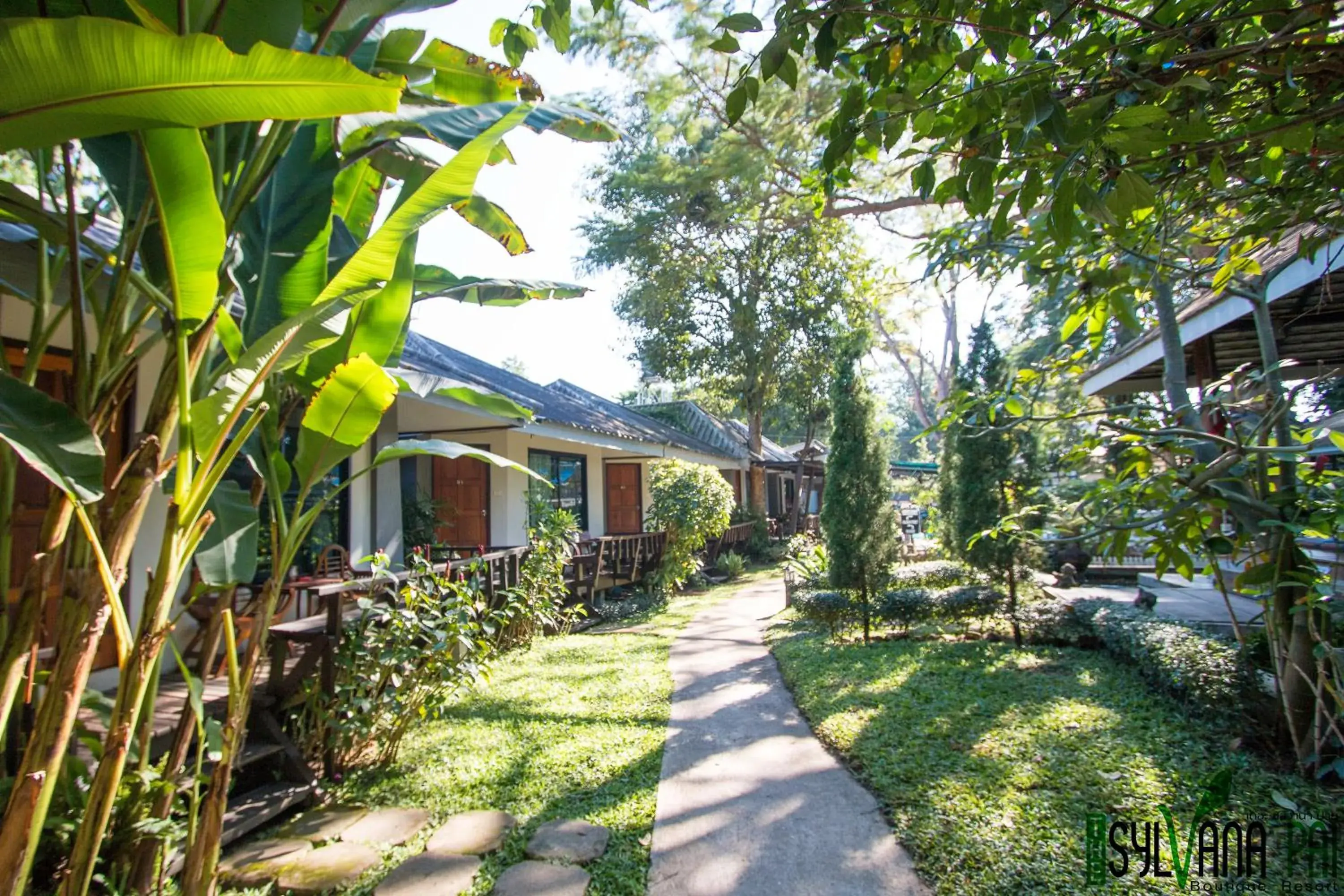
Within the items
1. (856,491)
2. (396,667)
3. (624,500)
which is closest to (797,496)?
(624,500)

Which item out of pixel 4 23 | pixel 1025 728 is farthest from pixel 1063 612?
pixel 4 23

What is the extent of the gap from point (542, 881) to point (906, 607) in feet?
20.9

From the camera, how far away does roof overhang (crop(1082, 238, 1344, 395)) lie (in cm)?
465

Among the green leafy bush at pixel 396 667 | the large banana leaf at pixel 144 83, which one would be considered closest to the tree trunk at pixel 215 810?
the large banana leaf at pixel 144 83

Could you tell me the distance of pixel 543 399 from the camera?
13.1 m

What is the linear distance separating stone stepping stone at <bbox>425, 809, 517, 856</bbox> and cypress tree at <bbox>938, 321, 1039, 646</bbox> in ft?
21.0

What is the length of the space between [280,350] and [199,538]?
1.89 feet

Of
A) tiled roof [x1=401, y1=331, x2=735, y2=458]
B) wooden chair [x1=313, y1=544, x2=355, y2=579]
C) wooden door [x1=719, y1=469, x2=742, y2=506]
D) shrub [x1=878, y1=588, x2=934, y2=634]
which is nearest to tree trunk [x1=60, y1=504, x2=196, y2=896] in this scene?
tiled roof [x1=401, y1=331, x2=735, y2=458]

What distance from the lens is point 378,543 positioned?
7.88 meters

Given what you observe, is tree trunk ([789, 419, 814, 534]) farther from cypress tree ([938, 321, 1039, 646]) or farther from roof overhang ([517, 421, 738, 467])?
cypress tree ([938, 321, 1039, 646])

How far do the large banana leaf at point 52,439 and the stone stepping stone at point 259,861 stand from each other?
2.46 meters

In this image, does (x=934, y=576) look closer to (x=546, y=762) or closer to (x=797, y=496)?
(x=546, y=762)

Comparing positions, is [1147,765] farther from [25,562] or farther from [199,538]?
[25,562]

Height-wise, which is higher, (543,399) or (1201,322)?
(543,399)
